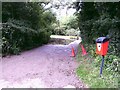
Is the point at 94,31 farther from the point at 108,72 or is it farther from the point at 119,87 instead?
the point at 119,87

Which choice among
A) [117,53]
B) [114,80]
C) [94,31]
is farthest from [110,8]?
[114,80]

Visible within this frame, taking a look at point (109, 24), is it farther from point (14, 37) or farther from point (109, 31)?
point (14, 37)

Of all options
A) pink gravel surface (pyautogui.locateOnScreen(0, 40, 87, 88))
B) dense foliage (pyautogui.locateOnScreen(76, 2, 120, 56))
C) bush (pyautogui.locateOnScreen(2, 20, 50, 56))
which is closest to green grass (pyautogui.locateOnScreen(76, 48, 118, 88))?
pink gravel surface (pyautogui.locateOnScreen(0, 40, 87, 88))

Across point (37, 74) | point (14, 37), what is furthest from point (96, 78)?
point (14, 37)

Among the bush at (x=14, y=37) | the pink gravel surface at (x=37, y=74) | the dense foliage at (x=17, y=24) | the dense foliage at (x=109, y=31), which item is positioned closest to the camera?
the pink gravel surface at (x=37, y=74)

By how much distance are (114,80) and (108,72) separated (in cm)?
59

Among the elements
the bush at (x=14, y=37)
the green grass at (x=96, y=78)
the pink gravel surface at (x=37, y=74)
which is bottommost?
the pink gravel surface at (x=37, y=74)

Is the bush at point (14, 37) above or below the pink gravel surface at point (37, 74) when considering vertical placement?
above

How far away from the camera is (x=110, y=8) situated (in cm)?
816

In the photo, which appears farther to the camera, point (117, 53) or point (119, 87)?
point (117, 53)

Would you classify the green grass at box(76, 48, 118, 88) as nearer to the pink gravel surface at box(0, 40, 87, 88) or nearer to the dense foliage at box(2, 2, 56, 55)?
the pink gravel surface at box(0, 40, 87, 88)

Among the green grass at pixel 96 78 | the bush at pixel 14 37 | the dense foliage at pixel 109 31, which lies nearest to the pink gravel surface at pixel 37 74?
the green grass at pixel 96 78

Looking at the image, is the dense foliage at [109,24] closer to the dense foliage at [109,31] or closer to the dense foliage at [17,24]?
the dense foliage at [109,31]

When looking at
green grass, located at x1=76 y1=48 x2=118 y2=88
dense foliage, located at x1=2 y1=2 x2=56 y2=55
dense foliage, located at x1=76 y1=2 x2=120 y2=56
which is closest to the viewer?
green grass, located at x1=76 y1=48 x2=118 y2=88
